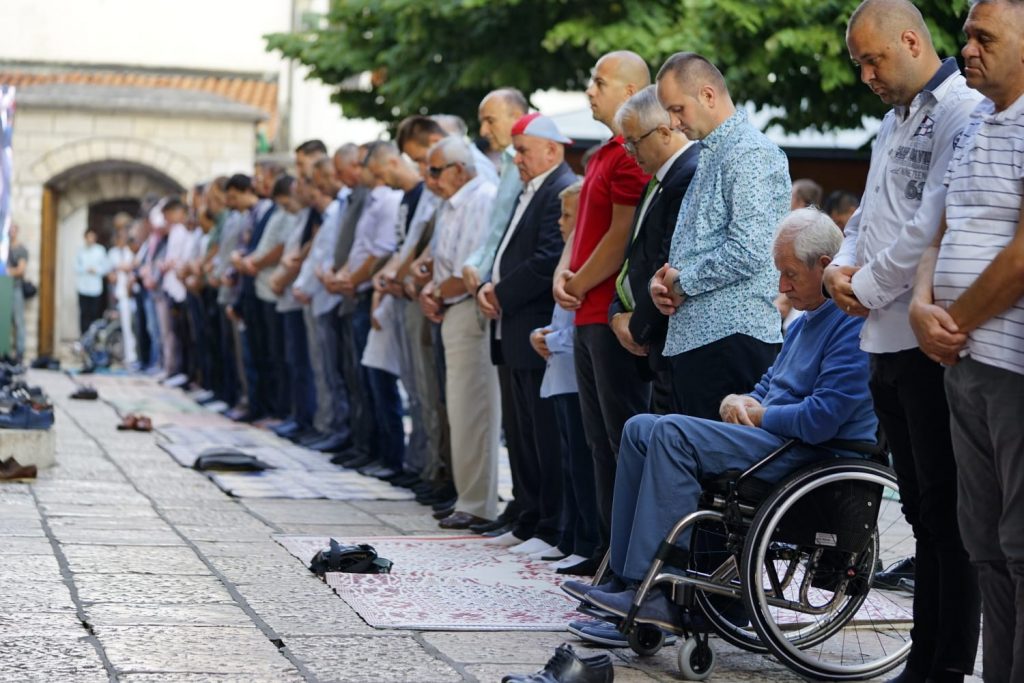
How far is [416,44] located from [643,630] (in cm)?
1211

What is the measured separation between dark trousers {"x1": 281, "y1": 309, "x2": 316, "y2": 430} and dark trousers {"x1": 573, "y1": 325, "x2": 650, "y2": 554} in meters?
6.91

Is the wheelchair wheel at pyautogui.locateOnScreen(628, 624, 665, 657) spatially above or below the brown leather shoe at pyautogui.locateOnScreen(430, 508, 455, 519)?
above

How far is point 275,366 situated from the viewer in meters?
14.8

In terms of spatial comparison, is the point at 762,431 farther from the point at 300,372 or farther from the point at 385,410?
the point at 300,372

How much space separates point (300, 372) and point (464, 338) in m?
4.93

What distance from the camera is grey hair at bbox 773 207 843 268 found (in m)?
5.55

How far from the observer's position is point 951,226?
14.6 ft

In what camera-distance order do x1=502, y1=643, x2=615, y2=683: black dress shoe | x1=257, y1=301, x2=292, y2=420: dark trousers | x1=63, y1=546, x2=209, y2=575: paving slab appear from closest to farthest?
x1=502, y1=643, x2=615, y2=683: black dress shoe < x1=63, y1=546, x2=209, y2=575: paving slab < x1=257, y1=301, x2=292, y2=420: dark trousers

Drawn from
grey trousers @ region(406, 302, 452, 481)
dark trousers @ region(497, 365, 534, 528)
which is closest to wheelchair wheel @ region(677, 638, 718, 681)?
dark trousers @ region(497, 365, 534, 528)

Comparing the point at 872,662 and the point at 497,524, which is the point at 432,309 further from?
the point at 872,662

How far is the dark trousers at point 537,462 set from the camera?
313 inches

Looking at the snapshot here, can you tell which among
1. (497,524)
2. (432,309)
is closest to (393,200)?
(432,309)

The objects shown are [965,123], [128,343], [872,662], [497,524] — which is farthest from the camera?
[128,343]

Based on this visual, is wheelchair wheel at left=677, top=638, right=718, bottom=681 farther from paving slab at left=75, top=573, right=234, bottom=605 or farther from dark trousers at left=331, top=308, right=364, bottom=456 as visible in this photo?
dark trousers at left=331, top=308, right=364, bottom=456
